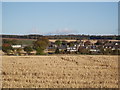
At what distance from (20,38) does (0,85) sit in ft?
257

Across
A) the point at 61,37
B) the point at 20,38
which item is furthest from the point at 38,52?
the point at 61,37

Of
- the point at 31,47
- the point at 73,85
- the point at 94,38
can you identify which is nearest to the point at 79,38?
the point at 94,38

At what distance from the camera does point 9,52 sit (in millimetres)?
65188

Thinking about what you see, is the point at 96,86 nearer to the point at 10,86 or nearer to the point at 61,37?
the point at 10,86

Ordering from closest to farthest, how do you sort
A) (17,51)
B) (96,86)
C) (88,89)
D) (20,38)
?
(88,89) < (96,86) < (17,51) < (20,38)

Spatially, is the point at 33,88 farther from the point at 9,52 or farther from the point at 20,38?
the point at 20,38

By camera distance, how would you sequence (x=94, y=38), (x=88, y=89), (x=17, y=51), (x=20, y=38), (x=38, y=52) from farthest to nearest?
1. (x=94, y=38)
2. (x=20, y=38)
3. (x=17, y=51)
4. (x=38, y=52)
5. (x=88, y=89)

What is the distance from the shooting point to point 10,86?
1138 cm

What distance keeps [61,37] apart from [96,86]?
9156 cm

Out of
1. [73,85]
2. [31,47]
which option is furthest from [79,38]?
[73,85]

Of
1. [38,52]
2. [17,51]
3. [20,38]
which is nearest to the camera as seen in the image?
[38,52]

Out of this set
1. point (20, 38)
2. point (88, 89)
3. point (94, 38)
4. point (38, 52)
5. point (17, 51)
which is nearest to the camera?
point (88, 89)

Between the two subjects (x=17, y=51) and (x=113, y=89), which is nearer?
(x=113, y=89)

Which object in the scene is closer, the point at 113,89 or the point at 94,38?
the point at 113,89
